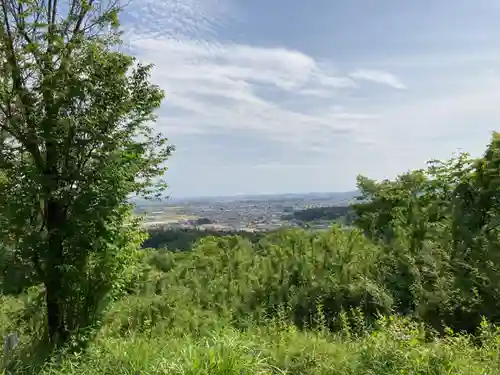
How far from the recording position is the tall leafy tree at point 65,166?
19.0 feet

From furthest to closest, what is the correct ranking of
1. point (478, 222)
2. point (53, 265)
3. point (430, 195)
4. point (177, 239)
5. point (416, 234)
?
point (177, 239) < point (430, 195) < point (416, 234) < point (478, 222) < point (53, 265)

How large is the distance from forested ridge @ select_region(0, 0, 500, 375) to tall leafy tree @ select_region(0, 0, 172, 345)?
0.7 inches

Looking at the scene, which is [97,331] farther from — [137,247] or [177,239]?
[177,239]

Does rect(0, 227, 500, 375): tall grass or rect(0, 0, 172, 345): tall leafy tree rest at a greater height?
rect(0, 0, 172, 345): tall leafy tree

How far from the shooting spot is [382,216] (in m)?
10.4

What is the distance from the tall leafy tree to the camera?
19.0 feet

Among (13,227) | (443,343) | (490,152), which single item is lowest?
(443,343)

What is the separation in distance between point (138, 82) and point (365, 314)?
5268mm

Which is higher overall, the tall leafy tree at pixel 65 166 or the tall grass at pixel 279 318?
the tall leafy tree at pixel 65 166

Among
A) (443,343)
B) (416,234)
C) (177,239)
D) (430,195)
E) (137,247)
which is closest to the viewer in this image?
(443,343)

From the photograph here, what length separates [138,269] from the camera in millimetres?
6570

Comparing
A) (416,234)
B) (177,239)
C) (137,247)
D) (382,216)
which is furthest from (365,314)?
(177,239)

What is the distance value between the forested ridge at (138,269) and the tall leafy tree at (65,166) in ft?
0.06

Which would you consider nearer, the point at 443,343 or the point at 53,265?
the point at 443,343
